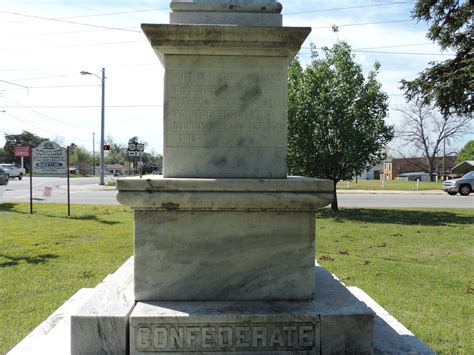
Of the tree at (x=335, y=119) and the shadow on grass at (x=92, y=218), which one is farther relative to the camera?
the tree at (x=335, y=119)

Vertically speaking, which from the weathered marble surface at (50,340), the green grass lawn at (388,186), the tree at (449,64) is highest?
the tree at (449,64)

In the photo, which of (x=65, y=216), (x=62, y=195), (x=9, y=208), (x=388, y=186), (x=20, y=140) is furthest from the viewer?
(x=20, y=140)

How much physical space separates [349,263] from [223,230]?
4.69 metres

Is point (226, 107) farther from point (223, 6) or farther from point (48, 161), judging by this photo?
point (48, 161)

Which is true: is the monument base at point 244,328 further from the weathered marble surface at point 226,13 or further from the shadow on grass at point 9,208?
the shadow on grass at point 9,208

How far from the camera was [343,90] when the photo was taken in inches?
607

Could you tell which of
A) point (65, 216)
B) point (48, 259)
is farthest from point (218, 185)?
point (65, 216)

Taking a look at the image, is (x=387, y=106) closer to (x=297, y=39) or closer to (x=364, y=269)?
(x=364, y=269)

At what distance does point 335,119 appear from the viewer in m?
15.2

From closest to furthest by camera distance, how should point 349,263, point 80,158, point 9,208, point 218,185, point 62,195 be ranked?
point 218,185 → point 349,263 → point 9,208 → point 62,195 → point 80,158

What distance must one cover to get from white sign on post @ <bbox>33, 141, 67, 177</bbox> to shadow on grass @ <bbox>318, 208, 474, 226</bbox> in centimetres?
927

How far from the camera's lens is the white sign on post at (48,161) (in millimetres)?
15852

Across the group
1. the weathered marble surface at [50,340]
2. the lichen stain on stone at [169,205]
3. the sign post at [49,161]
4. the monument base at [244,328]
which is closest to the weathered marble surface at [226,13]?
the lichen stain on stone at [169,205]

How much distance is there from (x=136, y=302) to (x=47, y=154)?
14.6 m
